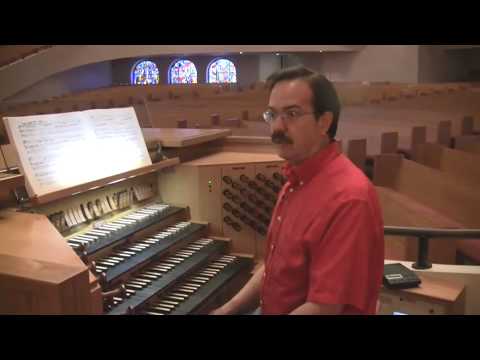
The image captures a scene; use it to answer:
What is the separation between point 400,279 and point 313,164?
0.62 metres

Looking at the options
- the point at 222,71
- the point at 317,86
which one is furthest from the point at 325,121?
the point at 222,71

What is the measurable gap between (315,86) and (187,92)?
6762 mm

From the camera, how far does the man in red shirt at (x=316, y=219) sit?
94 centimetres

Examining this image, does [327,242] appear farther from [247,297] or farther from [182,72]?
[182,72]

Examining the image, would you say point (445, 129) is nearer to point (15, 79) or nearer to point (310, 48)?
point (310, 48)

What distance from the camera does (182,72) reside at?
40.4ft

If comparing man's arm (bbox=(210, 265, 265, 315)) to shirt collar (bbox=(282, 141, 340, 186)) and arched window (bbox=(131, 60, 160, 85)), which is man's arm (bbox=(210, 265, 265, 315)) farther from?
arched window (bbox=(131, 60, 160, 85))

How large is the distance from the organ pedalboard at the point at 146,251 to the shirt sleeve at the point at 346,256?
2.70 feet

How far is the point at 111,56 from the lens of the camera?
8.78 metres

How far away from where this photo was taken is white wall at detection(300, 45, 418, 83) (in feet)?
29.3

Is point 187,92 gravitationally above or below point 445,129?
above

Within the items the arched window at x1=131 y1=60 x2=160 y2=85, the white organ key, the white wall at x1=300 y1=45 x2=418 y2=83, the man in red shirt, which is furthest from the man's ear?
the arched window at x1=131 y1=60 x2=160 y2=85
